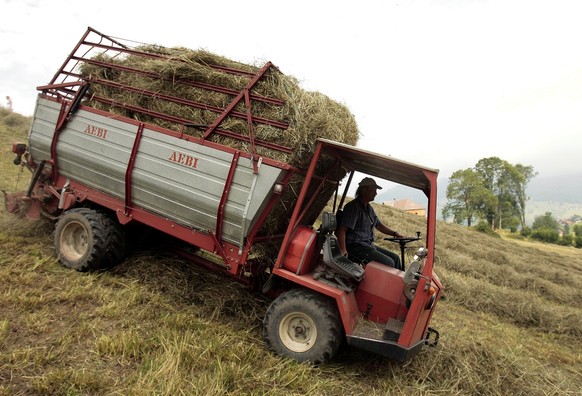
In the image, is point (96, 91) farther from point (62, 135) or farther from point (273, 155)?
point (273, 155)

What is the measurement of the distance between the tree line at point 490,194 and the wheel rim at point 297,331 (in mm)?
→ 57987

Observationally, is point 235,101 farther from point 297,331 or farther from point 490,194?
point 490,194

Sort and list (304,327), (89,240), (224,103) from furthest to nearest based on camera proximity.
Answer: (89,240), (224,103), (304,327)

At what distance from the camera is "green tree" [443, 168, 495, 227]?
59.4 meters

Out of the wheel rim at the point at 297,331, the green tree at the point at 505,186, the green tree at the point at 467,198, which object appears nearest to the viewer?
the wheel rim at the point at 297,331

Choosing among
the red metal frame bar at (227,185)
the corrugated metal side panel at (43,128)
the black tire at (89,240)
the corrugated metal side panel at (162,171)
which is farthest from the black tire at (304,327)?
the corrugated metal side panel at (43,128)

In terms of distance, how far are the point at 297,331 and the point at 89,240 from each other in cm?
297

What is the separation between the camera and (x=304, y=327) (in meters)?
4.28

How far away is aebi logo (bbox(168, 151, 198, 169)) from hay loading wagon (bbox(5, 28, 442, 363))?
0.04ft

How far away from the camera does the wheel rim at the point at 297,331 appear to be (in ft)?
13.8

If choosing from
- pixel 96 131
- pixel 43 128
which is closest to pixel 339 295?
pixel 96 131

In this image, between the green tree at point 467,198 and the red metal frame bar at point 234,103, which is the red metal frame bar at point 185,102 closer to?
the red metal frame bar at point 234,103

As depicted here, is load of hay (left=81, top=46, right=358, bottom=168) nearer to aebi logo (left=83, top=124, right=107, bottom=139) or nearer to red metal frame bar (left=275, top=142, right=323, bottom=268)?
red metal frame bar (left=275, top=142, right=323, bottom=268)

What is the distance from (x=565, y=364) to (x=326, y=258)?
4.79m
